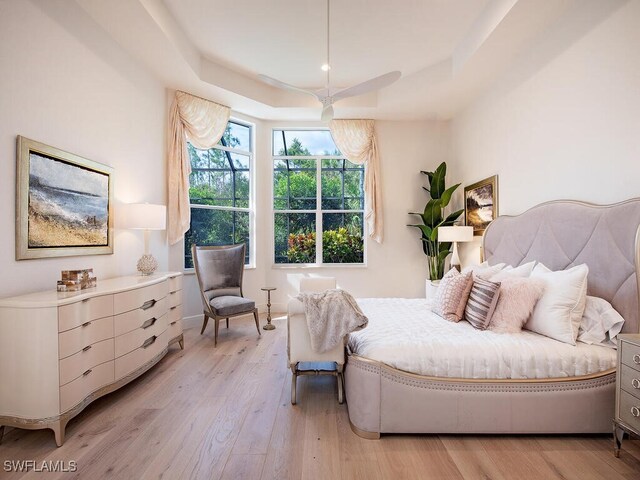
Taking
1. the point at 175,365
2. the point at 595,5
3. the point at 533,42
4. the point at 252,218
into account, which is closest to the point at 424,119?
the point at 533,42

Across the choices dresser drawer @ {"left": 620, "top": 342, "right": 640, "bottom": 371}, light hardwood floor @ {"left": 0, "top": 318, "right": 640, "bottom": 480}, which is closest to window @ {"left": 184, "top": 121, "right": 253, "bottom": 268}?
light hardwood floor @ {"left": 0, "top": 318, "right": 640, "bottom": 480}

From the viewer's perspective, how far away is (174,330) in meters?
3.23

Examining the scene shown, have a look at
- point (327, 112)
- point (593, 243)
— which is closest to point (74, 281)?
point (327, 112)

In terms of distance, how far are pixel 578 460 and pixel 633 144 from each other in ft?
6.33

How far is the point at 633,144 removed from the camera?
78.6 inches

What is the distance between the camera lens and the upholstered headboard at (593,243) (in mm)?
1898

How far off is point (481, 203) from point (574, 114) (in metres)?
1.51

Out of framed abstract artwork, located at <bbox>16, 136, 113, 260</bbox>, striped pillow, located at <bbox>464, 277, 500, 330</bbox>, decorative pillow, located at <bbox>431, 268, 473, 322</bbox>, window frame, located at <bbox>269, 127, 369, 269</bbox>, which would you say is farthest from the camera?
window frame, located at <bbox>269, 127, 369, 269</bbox>

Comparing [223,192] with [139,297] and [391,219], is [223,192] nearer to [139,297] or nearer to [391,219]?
[139,297]

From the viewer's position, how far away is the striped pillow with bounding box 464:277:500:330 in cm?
227

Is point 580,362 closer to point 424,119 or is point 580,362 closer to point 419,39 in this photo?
point 419,39

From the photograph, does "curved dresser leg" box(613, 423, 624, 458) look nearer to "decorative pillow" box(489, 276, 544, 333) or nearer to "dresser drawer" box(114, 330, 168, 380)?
"decorative pillow" box(489, 276, 544, 333)

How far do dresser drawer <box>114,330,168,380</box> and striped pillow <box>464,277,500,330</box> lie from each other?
263 centimetres

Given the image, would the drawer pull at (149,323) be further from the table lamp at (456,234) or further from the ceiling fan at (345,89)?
the table lamp at (456,234)
